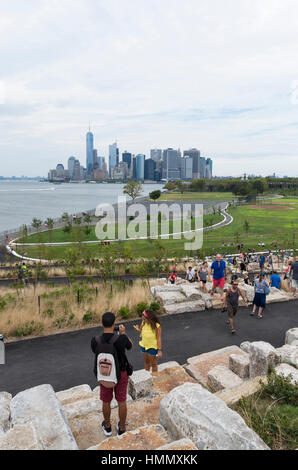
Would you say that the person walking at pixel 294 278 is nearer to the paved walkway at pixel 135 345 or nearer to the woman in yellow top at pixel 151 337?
the paved walkway at pixel 135 345

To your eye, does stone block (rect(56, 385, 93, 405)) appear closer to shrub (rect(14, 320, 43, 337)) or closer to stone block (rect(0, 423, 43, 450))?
stone block (rect(0, 423, 43, 450))

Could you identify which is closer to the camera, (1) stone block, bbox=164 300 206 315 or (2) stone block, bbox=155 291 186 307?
(1) stone block, bbox=164 300 206 315

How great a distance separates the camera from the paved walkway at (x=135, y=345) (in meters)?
6.65

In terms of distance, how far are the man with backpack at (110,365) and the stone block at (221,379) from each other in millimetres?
2349

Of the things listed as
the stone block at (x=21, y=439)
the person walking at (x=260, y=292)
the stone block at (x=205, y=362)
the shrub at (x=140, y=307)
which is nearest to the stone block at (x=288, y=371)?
the stone block at (x=205, y=362)

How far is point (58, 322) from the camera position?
9.40m

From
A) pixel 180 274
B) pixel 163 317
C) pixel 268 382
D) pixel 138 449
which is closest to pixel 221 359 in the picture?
pixel 268 382

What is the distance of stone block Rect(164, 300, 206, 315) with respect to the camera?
10.2 metres

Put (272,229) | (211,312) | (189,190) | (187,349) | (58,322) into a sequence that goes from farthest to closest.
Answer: (189,190) → (272,229) → (211,312) → (58,322) → (187,349)

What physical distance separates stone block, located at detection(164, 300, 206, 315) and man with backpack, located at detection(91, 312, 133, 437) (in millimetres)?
6144

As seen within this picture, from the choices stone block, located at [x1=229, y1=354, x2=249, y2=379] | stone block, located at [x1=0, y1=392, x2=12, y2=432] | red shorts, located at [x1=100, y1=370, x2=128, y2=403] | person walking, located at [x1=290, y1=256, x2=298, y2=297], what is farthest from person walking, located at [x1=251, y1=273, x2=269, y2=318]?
stone block, located at [x1=0, y1=392, x2=12, y2=432]
